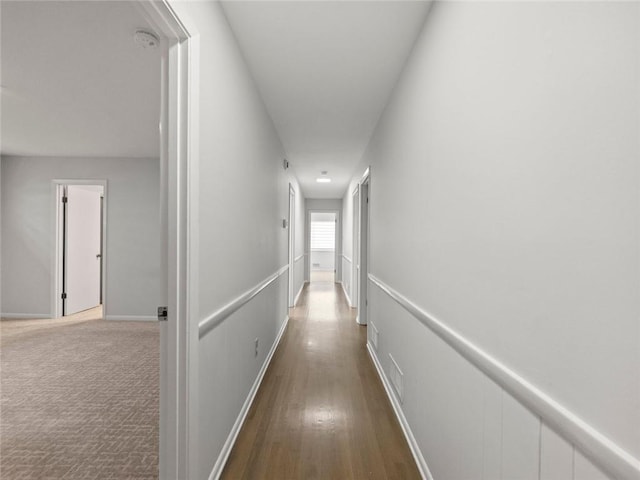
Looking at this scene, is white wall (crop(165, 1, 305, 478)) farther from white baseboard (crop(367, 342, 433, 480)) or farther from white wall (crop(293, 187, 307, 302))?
white wall (crop(293, 187, 307, 302))

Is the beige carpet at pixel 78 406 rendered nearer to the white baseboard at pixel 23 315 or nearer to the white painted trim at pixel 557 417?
the white baseboard at pixel 23 315

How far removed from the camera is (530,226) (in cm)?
85

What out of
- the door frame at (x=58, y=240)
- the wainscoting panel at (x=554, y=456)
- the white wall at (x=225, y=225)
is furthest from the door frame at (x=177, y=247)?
the door frame at (x=58, y=240)

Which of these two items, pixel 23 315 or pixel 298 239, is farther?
pixel 298 239

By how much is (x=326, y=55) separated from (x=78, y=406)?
3030mm

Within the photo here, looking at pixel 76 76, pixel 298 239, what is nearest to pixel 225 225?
pixel 76 76

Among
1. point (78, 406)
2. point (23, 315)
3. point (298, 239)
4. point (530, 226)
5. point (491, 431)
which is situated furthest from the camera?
point (298, 239)

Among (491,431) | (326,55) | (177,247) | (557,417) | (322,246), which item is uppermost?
(326,55)

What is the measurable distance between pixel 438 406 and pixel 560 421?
2.85ft

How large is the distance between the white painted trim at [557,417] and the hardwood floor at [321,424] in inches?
40.0

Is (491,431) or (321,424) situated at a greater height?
(491,431)

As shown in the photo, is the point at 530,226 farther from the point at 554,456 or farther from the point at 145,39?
the point at 145,39

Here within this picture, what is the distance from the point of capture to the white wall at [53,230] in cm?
497

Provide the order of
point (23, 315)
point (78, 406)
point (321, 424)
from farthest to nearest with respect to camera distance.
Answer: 1. point (23, 315)
2. point (78, 406)
3. point (321, 424)
